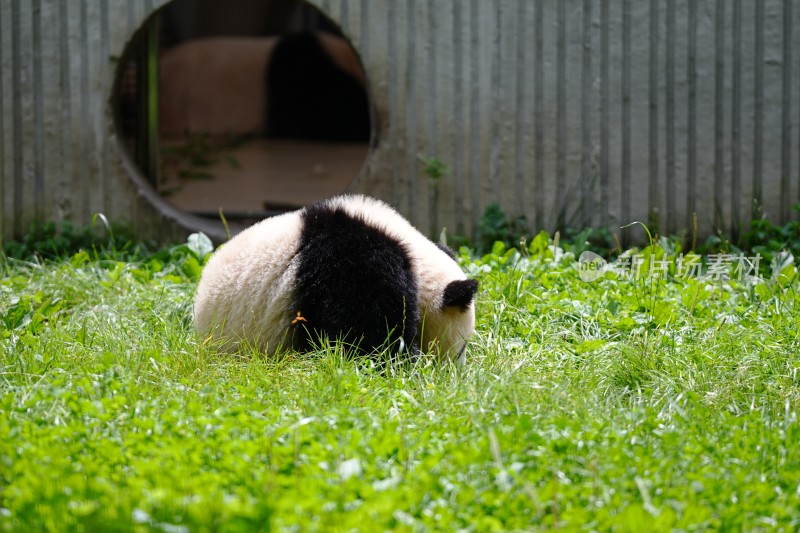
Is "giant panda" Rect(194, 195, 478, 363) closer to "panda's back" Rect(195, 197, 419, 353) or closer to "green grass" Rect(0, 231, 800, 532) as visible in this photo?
"panda's back" Rect(195, 197, 419, 353)

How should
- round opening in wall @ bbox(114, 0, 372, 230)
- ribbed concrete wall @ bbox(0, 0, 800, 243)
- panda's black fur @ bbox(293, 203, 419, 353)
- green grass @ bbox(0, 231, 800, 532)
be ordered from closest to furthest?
green grass @ bbox(0, 231, 800, 532) < panda's black fur @ bbox(293, 203, 419, 353) < ribbed concrete wall @ bbox(0, 0, 800, 243) < round opening in wall @ bbox(114, 0, 372, 230)

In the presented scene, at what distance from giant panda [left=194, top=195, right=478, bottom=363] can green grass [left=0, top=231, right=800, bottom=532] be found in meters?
0.12

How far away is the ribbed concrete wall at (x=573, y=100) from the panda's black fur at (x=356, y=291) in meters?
3.06

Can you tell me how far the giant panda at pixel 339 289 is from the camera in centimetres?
394

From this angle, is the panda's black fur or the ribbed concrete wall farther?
the ribbed concrete wall

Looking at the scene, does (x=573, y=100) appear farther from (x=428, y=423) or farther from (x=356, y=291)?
(x=428, y=423)

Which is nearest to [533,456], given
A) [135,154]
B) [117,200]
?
[117,200]

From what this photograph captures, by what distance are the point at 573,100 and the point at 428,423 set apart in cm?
409

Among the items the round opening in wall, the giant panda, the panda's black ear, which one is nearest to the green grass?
the giant panda

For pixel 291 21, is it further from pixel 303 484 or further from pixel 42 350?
pixel 303 484

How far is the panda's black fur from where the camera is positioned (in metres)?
3.93

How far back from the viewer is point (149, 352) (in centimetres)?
404

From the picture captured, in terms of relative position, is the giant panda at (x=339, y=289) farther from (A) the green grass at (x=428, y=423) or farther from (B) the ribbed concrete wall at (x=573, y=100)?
(B) the ribbed concrete wall at (x=573, y=100)

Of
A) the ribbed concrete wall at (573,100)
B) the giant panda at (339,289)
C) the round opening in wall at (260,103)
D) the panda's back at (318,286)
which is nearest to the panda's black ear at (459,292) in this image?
the giant panda at (339,289)
